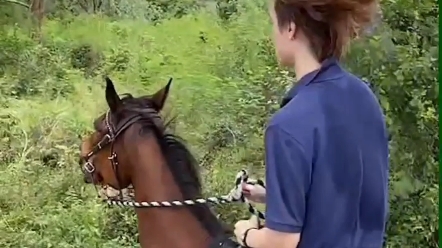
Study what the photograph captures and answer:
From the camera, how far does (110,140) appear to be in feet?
7.10

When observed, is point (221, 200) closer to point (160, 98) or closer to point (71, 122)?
A: point (160, 98)

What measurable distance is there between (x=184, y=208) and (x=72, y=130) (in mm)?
864

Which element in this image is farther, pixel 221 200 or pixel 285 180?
pixel 221 200

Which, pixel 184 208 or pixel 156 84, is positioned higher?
pixel 156 84

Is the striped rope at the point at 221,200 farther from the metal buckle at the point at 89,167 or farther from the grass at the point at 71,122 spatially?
the grass at the point at 71,122

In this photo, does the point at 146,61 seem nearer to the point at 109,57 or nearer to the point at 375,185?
the point at 109,57

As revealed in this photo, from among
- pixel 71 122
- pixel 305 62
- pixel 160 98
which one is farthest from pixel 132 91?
pixel 305 62

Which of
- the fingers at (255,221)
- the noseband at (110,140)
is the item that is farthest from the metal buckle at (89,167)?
the fingers at (255,221)

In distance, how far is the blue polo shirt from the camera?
3.88 ft

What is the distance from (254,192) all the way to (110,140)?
676 mm

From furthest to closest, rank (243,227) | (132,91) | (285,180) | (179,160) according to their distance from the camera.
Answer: (132,91) < (179,160) < (243,227) < (285,180)

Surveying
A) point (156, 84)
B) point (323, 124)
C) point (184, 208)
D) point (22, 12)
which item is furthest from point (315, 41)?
point (22, 12)

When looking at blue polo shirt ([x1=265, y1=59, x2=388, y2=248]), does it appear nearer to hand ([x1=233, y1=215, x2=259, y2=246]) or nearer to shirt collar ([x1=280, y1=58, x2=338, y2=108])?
shirt collar ([x1=280, y1=58, x2=338, y2=108])

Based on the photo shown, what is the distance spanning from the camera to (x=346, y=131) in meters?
1.21
